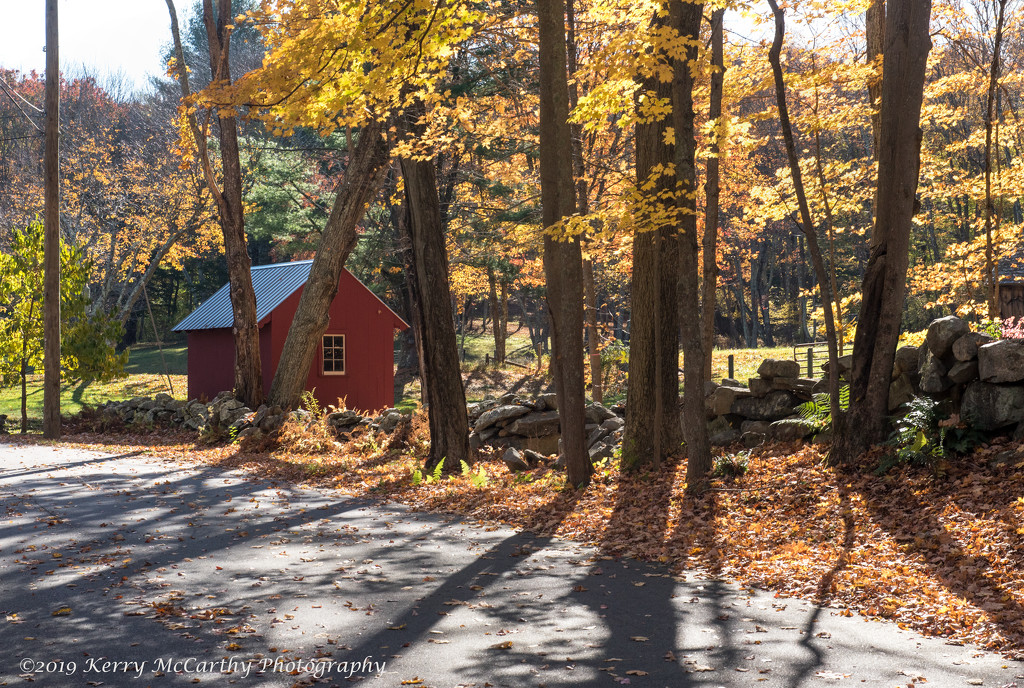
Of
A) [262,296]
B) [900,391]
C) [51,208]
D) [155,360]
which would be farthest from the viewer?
[155,360]

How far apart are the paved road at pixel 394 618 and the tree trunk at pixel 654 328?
2916 mm

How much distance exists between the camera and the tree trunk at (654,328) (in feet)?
34.0

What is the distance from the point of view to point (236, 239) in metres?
18.8

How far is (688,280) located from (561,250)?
4.90 ft

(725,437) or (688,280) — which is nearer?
(688,280)

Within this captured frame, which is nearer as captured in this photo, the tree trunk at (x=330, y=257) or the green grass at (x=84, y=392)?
the tree trunk at (x=330, y=257)

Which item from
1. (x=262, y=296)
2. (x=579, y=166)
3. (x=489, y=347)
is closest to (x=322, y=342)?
(x=262, y=296)

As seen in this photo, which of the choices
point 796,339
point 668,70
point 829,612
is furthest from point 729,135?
point 796,339

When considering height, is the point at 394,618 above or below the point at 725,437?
below

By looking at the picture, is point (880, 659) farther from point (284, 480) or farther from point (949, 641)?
point (284, 480)

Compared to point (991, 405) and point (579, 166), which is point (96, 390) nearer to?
point (579, 166)

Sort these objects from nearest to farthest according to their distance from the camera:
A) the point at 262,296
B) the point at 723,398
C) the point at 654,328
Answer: the point at 654,328 → the point at 723,398 → the point at 262,296

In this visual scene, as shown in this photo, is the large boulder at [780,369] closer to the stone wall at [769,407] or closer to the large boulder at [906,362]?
the stone wall at [769,407]

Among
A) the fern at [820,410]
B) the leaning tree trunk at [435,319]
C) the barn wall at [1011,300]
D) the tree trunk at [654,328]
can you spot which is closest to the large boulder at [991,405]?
the fern at [820,410]
